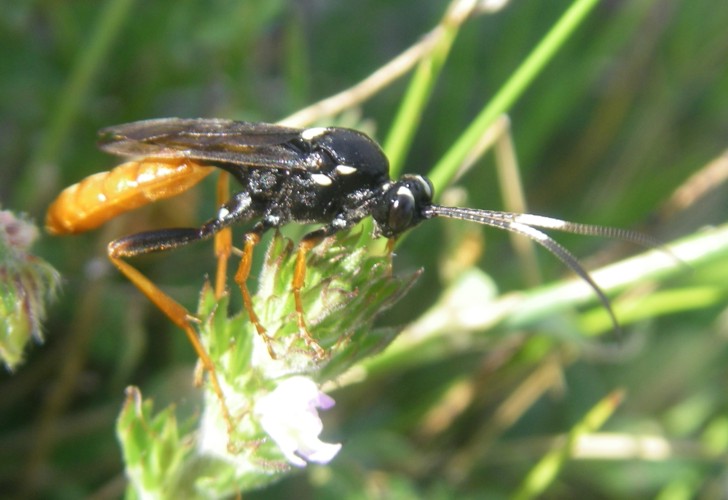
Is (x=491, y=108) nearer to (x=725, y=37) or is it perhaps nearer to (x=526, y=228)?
(x=526, y=228)

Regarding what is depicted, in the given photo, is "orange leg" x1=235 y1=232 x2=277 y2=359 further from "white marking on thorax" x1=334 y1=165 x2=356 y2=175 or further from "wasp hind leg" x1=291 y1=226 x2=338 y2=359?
"white marking on thorax" x1=334 y1=165 x2=356 y2=175

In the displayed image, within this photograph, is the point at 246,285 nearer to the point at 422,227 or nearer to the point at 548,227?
the point at 548,227

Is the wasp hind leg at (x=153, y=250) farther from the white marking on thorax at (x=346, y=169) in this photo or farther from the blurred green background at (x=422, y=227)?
the blurred green background at (x=422, y=227)

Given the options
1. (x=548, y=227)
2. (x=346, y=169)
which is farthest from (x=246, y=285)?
(x=548, y=227)

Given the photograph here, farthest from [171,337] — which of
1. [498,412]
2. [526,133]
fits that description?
[526,133]

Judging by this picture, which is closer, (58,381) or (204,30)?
(58,381)

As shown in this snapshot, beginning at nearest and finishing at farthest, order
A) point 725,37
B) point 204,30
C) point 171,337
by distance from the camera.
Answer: point 171,337 < point 204,30 < point 725,37

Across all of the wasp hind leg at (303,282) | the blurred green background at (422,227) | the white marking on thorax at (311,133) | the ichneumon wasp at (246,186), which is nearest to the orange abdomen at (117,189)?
the ichneumon wasp at (246,186)
